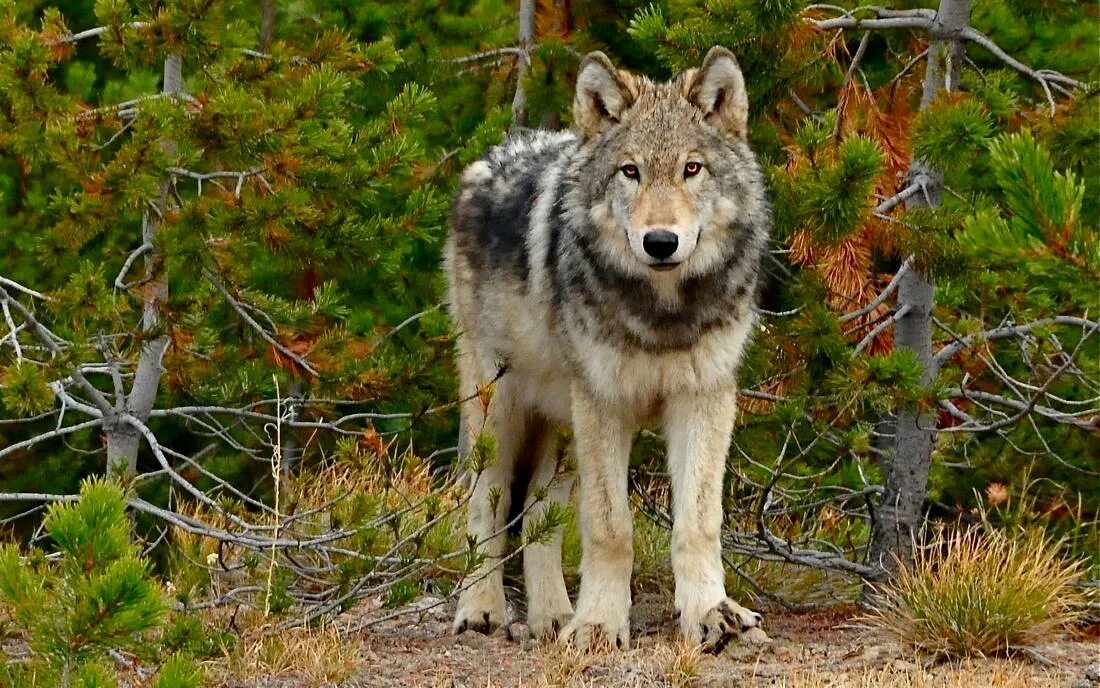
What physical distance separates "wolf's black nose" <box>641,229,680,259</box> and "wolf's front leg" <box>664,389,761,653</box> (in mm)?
789

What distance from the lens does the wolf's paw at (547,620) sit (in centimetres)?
635

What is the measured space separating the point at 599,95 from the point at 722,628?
7.40 ft

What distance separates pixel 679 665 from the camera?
5.25 m

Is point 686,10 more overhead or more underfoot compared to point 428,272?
more overhead

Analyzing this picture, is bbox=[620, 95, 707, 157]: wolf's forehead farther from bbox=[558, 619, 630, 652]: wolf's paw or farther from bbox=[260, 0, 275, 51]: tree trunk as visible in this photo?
bbox=[260, 0, 275, 51]: tree trunk

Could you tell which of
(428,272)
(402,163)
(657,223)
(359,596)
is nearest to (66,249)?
(402,163)

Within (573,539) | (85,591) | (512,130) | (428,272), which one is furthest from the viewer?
(428,272)

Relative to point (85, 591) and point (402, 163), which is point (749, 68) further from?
point (85, 591)

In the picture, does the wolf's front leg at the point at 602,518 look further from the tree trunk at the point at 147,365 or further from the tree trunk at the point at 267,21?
the tree trunk at the point at 267,21

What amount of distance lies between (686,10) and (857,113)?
3.70 feet

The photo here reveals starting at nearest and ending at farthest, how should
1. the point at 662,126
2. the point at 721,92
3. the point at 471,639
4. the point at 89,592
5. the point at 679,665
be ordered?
1. the point at 89,592
2. the point at 679,665
3. the point at 662,126
4. the point at 721,92
5. the point at 471,639

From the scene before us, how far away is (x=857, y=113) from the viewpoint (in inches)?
266

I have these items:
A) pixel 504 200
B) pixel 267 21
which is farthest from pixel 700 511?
pixel 267 21

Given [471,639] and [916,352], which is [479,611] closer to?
[471,639]
